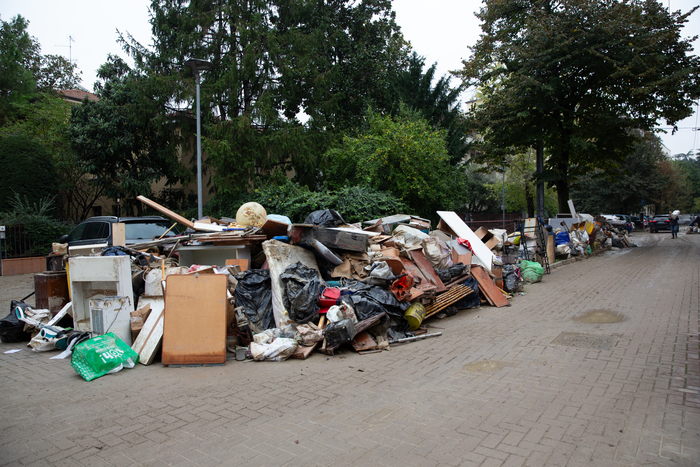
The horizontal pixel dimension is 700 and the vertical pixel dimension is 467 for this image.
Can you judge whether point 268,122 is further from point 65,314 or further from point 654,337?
point 654,337

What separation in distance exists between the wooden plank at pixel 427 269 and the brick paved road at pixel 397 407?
1.57m

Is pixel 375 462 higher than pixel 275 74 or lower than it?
lower

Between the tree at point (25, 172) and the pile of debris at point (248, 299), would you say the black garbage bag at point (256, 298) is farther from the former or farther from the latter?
the tree at point (25, 172)

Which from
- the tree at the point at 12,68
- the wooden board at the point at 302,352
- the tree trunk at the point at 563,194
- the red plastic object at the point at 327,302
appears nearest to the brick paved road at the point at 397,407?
the wooden board at the point at 302,352

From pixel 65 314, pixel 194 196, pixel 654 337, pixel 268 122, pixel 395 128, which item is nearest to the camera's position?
pixel 654 337

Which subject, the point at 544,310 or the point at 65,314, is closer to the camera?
the point at 65,314

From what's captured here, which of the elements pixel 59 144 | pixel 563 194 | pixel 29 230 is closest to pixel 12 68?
pixel 59 144

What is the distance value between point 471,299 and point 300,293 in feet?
13.4

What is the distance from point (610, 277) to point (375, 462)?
38.6 feet

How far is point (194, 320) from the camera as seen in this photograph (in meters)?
5.40

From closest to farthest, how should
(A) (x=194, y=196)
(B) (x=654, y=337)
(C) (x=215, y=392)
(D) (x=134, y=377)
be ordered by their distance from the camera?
(C) (x=215, y=392) → (D) (x=134, y=377) → (B) (x=654, y=337) → (A) (x=194, y=196)

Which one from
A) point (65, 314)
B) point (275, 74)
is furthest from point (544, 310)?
point (275, 74)

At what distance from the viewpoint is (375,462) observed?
116 inches

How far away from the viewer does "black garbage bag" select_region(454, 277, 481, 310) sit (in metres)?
8.38
